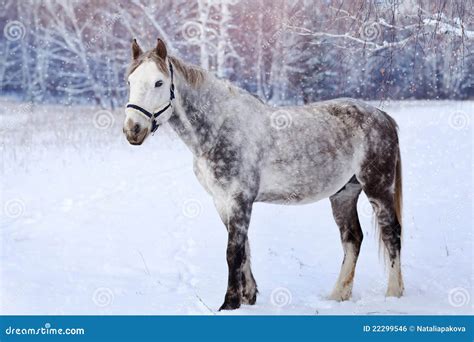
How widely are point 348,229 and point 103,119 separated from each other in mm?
8407

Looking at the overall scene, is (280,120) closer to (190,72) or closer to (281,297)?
(190,72)

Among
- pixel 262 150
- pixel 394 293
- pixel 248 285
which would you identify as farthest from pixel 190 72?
pixel 394 293

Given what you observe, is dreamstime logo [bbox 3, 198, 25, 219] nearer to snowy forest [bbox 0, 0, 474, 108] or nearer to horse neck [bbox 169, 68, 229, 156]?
snowy forest [bbox 0, 0, 474, 108]

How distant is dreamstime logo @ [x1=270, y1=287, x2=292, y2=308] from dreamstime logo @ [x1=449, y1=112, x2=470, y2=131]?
755 cm

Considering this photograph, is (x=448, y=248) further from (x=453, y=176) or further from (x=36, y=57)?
(x=36, y=57)

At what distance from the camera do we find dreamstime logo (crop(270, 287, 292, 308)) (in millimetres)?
5203

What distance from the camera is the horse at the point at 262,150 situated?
4461mm

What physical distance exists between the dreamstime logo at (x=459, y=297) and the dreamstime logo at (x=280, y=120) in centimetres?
233

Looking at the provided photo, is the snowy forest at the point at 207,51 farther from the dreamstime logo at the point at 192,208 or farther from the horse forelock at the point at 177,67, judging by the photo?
the horse forelock at the point at 177,67

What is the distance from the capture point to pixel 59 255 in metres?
6.70

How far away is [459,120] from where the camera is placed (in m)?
11.9

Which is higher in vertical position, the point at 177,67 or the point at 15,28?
the point at 177,67

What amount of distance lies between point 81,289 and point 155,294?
2.43 ft

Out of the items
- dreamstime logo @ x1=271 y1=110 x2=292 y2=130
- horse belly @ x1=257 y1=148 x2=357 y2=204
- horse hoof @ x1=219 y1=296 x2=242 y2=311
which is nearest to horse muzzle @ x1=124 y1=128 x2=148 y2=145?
horse belly @ x1=257 y1=148 x2=357 y2=204
